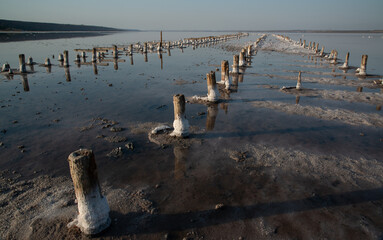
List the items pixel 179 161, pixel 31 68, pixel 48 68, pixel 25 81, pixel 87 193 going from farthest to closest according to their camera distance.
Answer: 1. pixel 48 68
2. pixel 31 68
3. pixel 25 81
4. pixel 179 161
5. pixel 87 193

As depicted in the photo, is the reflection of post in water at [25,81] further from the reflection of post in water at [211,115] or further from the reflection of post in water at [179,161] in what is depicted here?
the reflection of post in water at [179,161]

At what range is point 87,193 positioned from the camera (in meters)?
4.86

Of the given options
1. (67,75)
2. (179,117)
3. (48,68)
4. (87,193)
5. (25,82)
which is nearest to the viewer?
(87,193)

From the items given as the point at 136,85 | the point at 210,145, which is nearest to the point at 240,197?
the point at 210,145

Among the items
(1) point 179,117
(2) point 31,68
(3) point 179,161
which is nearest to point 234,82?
(1) point 179,117

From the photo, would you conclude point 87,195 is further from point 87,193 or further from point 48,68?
point 48,68

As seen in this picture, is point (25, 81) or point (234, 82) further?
point (234, 82)

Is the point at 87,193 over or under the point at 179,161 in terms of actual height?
over

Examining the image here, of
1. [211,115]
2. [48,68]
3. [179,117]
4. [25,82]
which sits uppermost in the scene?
[48,68]

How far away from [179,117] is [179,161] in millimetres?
2022

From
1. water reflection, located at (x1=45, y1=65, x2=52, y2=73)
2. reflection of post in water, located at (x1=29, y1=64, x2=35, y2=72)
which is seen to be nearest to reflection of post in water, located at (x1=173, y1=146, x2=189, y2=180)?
water reflection, located at (x1=45, y1=65, x2=52, y2=73)

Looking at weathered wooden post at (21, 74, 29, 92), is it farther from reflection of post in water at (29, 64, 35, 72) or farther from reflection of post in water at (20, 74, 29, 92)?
reflection of post in water at (29, 64, 35, 72)

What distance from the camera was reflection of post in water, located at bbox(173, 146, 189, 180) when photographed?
7247mm

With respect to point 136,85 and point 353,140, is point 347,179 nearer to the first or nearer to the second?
point 353,140
